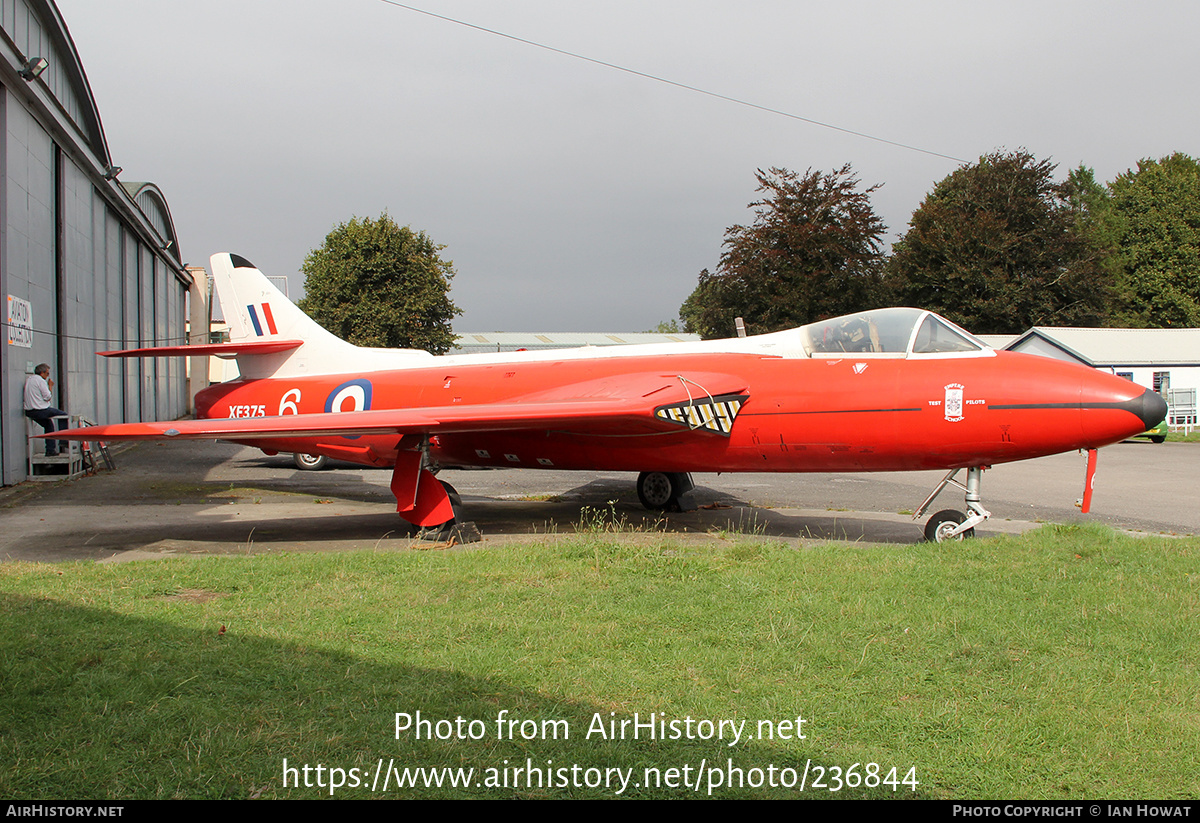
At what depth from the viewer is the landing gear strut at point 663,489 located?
11.5m

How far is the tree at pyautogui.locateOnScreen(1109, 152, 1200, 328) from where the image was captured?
4947cm

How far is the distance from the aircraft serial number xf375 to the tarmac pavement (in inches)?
37.0

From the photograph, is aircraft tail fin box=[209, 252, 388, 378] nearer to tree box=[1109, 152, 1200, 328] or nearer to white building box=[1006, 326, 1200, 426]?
white building box=[1006, 326, 1200, 426]

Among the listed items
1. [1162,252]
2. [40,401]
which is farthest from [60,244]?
[1162,252]

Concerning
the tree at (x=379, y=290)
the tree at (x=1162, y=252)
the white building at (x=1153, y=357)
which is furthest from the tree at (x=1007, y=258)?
the tree at (x=379, y=290)

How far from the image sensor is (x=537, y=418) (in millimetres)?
8250

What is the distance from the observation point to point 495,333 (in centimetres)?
7631

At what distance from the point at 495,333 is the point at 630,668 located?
2884 inches

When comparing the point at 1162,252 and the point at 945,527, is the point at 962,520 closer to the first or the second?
the point at 945,527

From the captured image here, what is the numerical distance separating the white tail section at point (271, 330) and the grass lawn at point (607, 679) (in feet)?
19.5

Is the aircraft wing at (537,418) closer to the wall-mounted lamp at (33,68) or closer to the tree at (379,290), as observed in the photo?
the wall-mounted lamp at (33,68)

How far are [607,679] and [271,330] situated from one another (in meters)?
10.4

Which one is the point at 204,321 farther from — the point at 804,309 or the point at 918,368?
the point at 918,368
